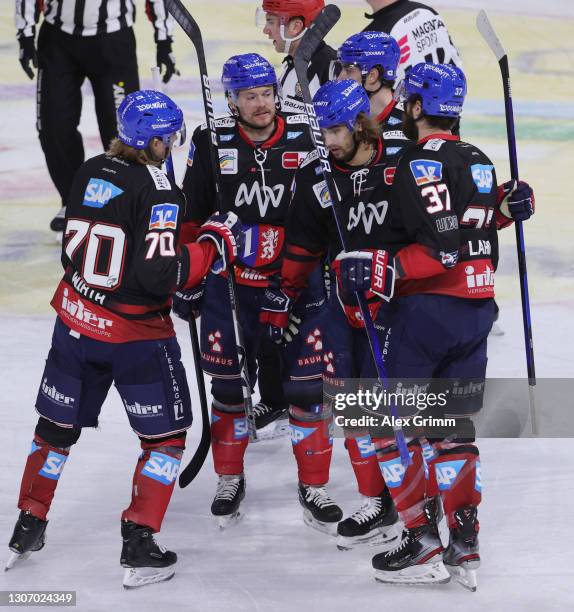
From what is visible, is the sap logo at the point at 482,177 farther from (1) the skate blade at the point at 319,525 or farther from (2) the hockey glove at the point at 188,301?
(1) the skate blade at the point at 319,525

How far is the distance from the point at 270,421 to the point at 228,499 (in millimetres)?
845

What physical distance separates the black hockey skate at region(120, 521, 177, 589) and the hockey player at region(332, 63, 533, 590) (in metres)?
0.68

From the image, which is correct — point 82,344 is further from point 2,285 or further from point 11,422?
point 2,285

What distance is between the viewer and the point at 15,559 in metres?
3.84

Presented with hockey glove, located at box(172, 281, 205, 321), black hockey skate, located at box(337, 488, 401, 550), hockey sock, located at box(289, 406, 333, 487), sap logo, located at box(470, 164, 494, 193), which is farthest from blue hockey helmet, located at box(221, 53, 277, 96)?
black hockey skate, located at box(337, 488, 401, 550)

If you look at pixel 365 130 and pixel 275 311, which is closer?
pixel 365 130

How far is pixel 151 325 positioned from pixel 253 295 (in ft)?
2.16

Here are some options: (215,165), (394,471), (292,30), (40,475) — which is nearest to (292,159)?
(215,165)

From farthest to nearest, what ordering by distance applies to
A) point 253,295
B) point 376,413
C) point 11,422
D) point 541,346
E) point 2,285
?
point 2,285, point 541,346, point 11,422, point 253,295, point 376,413

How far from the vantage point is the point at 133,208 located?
11.8 feet

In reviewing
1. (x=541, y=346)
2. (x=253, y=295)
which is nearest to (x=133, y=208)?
(x=253, y=295)

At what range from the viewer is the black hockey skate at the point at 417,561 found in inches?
145

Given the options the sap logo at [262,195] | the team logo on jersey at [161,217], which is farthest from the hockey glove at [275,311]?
the team logo on jersey at [161,217]

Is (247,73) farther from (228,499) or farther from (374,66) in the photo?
(228,499)
